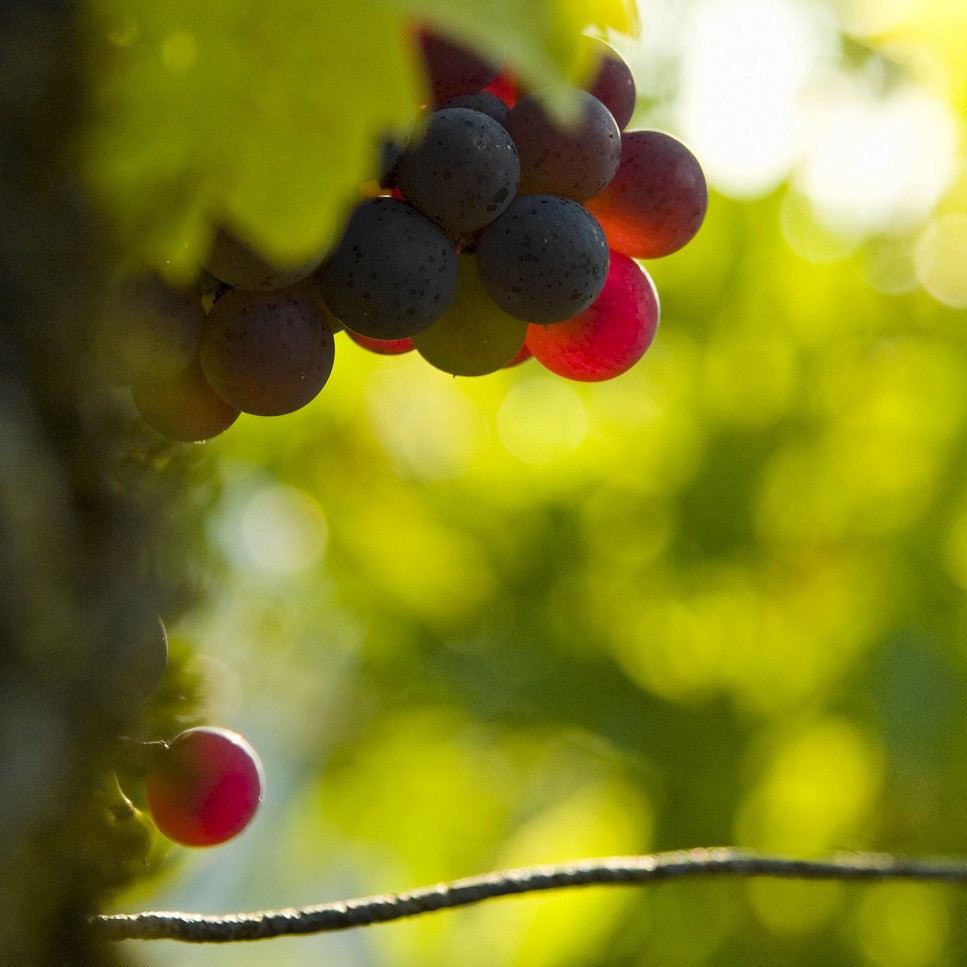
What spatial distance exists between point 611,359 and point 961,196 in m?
3.10

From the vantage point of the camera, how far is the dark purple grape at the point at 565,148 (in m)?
0.31

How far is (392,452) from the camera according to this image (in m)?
3.00

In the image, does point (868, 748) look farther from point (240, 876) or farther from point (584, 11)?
point (584, 11)

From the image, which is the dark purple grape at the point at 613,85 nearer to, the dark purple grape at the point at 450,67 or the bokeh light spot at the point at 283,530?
the dark purple grape at the point at 450,67

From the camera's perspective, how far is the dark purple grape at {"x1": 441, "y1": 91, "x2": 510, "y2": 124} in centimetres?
31

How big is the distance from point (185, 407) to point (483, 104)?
0.13m

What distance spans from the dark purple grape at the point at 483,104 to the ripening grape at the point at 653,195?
6 cm

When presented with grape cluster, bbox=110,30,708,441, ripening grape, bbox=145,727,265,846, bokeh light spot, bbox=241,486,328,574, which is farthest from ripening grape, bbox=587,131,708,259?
bokeh light spot, bbox=241,486,328,574

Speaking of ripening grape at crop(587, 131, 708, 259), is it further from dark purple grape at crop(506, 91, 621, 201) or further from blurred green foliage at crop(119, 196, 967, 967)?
blurred green foliage at crop(119, 196, 967, 967)

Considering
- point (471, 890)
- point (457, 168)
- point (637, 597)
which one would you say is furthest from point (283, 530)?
point (457, 168)

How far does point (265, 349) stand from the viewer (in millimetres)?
279

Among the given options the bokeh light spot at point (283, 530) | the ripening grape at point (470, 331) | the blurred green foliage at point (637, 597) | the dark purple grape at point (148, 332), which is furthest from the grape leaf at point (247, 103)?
the bokeh light spot at point (283, 530)

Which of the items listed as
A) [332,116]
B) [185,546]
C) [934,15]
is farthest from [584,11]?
[934,15]

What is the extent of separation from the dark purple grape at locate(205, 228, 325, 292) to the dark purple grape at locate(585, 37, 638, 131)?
14 centimetres
